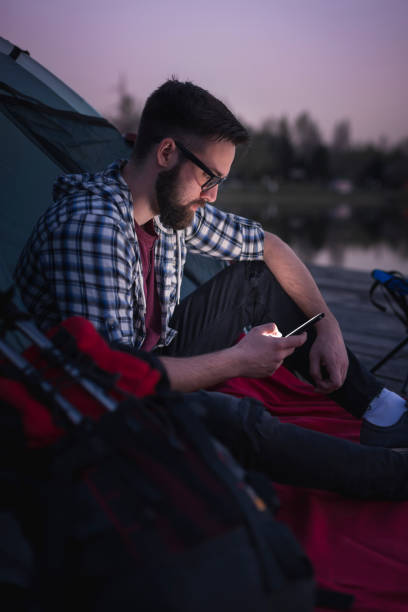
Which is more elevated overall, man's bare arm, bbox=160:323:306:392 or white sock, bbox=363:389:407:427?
man's bare arm, bbox=160:323:306:392

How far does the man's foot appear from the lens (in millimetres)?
1643

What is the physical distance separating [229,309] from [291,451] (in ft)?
3.01

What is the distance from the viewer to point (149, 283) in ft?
6.02

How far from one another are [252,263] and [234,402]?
38.1 inches

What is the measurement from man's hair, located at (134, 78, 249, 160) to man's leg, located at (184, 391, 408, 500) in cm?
94

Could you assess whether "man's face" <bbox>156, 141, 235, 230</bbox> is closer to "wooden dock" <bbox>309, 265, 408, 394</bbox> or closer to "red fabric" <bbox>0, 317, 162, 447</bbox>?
"red fabric" <bbox>0, 317, 162, 447</bbox>

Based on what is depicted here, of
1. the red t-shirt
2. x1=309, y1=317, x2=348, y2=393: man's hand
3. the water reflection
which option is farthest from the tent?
the water reflection

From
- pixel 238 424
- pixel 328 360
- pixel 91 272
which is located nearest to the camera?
pixel 238 424

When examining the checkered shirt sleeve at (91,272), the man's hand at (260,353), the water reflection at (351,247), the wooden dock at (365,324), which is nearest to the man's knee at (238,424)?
the man's hand at (260,353)

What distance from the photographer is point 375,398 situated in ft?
5.74

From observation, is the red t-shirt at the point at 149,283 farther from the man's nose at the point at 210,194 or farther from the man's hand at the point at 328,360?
the man's hand at the point at 328,360

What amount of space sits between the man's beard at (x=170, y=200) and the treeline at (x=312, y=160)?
58065 mm

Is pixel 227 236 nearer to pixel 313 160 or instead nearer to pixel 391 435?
pixel 391 435

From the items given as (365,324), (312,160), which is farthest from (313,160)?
(365,324)
